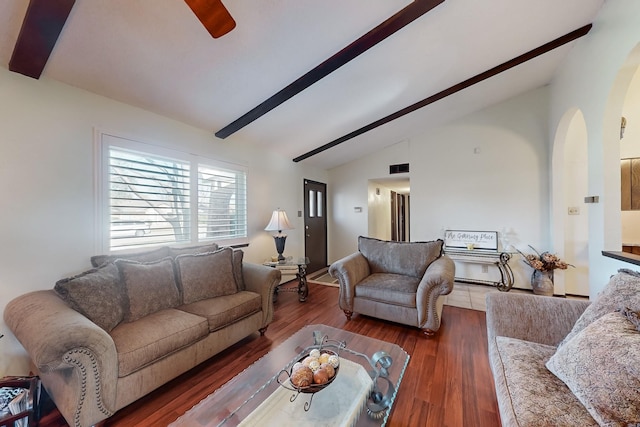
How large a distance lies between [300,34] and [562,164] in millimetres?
3939

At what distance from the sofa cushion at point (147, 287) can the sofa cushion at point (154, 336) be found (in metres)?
0.07

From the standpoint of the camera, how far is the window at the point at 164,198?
2.20 meters

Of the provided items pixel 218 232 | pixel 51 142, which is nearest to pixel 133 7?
pixel 51 142

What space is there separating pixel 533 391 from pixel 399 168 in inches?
166

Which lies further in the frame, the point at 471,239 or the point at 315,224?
the point at 315,224

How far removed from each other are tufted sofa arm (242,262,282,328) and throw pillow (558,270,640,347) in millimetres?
2118

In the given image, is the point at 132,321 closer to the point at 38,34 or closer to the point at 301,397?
the point at 301,397

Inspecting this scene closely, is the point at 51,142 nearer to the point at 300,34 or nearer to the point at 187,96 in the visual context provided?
the point at 187,96

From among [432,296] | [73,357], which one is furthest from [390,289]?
[73,357]

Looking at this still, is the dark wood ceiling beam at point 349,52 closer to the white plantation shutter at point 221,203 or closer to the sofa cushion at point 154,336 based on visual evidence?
the white plantation shutter at point 221,203

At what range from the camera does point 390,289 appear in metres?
2.55

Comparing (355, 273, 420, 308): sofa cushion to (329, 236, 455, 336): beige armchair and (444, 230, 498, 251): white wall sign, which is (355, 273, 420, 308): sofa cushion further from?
(444, 230, 498, 251): white wall sign

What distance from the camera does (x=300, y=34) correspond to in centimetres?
183

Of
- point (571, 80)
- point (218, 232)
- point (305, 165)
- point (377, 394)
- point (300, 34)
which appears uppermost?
point (571, 80)
